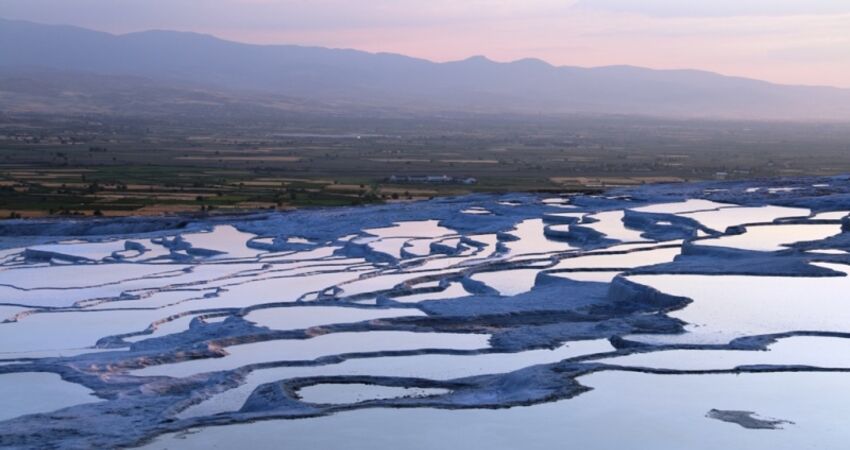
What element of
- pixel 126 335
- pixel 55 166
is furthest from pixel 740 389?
pixel 55 166

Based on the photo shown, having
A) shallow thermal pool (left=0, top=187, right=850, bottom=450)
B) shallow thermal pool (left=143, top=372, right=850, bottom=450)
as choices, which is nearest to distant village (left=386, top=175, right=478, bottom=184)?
shallow thermal pool (left=0, top=187, right=850, bottom=450)

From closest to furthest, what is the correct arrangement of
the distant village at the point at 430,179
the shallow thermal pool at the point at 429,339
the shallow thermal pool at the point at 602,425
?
the shallow thermal pool at the point at 602,425, the shallow thermal pool at the point at 429,339, the distant village at the point at 430,179

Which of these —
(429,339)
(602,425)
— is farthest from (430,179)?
(602,425)

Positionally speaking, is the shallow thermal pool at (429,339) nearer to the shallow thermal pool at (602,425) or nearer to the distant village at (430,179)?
the shallow thermal pool at (602,425)

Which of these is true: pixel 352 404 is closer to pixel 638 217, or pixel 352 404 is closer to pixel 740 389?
pixel 740 389

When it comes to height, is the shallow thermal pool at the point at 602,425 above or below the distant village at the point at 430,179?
above

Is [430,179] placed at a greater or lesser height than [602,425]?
lesser

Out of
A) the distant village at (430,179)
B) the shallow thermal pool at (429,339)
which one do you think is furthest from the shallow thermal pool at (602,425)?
the distant village at (430,179)

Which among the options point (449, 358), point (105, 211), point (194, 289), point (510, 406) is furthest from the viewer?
point (105, 211)

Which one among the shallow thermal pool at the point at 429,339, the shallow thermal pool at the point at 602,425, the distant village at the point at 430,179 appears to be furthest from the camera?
the distant village at the point at 430,179

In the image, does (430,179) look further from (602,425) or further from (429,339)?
(602,425)

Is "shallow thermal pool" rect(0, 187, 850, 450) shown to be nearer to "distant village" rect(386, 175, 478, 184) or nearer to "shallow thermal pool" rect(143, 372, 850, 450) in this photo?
"shallow thermal pool" rect(143, 372, 850, 450)
